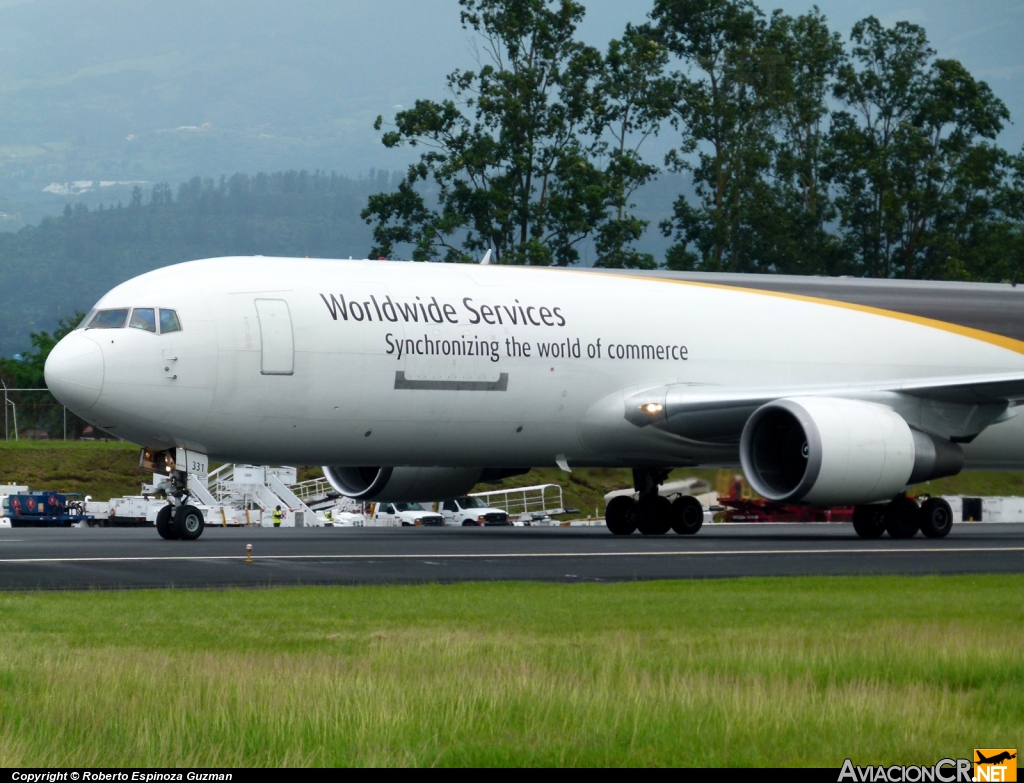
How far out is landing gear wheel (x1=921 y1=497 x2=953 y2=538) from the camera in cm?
2372

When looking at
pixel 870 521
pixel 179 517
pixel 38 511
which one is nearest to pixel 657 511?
pixel 870 521

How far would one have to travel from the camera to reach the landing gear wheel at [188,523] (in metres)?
20.6

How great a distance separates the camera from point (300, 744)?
6.13m

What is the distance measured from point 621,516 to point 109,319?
10.0 metres

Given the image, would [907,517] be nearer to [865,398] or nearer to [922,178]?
[865,398]

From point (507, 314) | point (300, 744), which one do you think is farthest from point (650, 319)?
point (300, 744)

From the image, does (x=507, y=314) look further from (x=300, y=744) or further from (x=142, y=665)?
(x=300, y=744)

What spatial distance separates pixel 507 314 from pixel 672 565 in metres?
7.23

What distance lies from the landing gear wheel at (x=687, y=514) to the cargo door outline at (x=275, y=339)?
8188mm

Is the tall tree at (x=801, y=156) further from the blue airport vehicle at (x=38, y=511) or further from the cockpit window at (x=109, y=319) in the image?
the cockpit window at (x=109, y=319)

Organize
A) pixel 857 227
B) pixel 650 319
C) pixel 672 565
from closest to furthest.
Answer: pixel 672 565
pixel 650 319
pixel 857 227

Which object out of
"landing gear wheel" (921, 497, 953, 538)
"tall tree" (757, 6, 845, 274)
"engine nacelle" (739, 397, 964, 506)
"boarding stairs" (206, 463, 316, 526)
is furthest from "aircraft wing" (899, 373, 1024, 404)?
"tall tree" (757, 6, 845, 274)

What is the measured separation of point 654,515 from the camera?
26109 mm

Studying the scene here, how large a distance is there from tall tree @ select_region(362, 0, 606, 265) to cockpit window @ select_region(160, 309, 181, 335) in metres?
35.2
